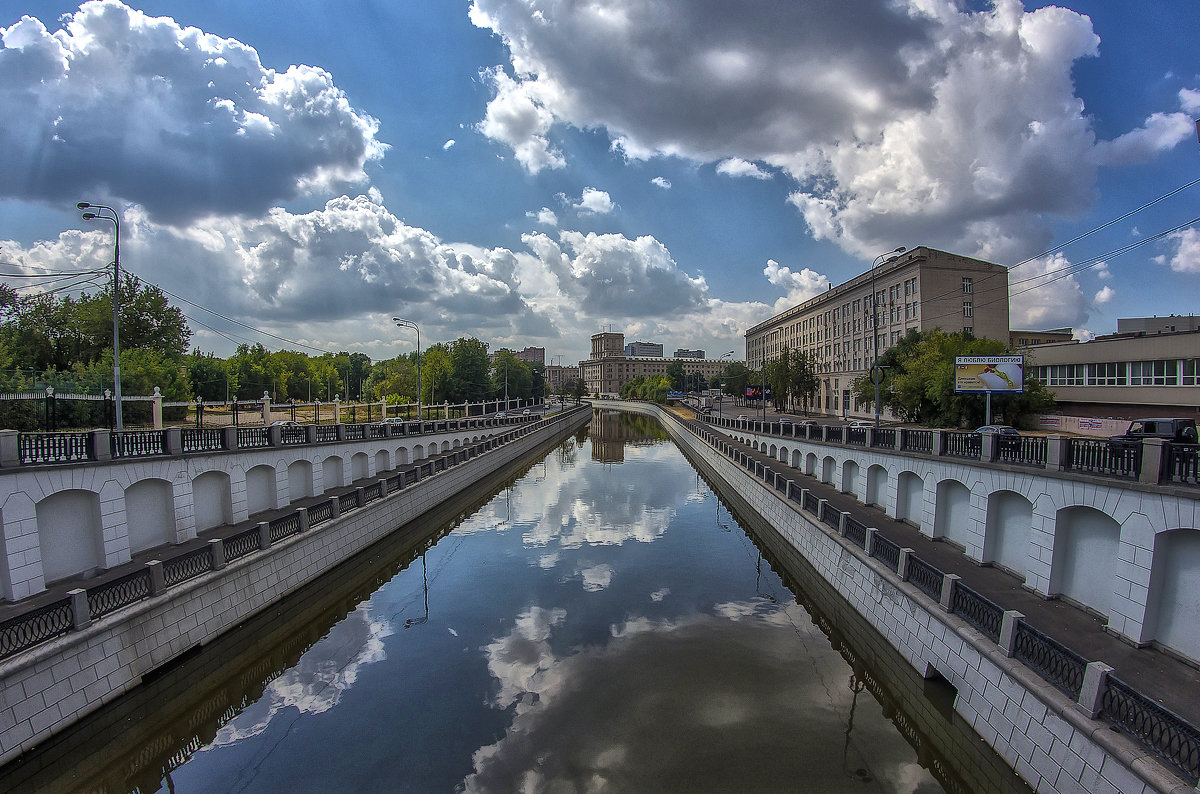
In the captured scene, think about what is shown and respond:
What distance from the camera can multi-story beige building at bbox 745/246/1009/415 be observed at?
5428 centimetres

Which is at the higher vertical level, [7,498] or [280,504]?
[7,498]

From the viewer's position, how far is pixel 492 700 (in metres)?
11.4

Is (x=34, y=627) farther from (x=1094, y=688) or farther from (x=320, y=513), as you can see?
(x=1094, y=688)

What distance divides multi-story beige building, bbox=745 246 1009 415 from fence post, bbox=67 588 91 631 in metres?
44.1

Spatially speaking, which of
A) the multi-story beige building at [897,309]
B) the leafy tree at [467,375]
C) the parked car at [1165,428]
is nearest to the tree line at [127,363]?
the leafy tree at [467,375]

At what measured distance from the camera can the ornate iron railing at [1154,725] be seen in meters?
5.96

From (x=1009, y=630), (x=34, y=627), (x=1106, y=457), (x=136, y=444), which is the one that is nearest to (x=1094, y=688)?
(x=1009, y=630)

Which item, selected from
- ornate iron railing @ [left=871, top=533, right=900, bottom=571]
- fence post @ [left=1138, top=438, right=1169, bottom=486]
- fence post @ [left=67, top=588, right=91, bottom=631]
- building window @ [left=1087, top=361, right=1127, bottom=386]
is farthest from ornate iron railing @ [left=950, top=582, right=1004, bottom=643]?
building window @ [left=1087, top=361, right=1127, bottom=386]

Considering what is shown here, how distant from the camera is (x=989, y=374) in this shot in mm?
24344

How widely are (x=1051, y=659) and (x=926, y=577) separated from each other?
3.80 meters

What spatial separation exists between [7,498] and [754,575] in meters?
20.8

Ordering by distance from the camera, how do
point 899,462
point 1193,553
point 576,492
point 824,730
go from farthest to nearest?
1. point 576,492
2. point 899,462
3. point 824,730
4. point 1193,553

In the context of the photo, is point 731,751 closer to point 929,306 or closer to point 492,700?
point 492,700

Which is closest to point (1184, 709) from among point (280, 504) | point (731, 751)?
point (731, 751)
